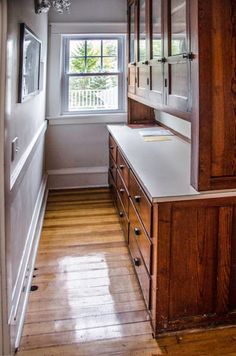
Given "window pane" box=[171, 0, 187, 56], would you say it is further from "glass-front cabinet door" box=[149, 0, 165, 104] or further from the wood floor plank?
the wood floor plank

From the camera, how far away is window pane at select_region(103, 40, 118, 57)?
425 centimetres

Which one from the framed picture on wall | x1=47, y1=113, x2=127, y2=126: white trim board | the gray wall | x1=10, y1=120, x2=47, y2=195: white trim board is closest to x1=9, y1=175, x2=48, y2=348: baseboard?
the gray wall

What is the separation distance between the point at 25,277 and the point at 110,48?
3000 millimetres

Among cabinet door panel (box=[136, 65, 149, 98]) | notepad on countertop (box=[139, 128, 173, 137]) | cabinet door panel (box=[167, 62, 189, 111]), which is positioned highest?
cabinet door panel (box=[136, 65, 149, 98])

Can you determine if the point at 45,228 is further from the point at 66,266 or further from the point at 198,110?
the point at 198,110

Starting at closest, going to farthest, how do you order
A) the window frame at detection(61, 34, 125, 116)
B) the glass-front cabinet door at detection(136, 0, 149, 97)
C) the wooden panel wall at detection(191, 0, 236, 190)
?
the wooden panel wall at detection(191, 0, 236, 190), the glass-front cabinet door at detection(136, 0, 149, 97), the window frame at detection(61, 34, 125, 116)

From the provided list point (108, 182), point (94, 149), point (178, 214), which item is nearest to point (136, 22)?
point (94, 149)

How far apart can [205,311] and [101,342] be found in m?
0.57

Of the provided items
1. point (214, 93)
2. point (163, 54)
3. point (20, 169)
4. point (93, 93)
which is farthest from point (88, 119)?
point (214, 93)

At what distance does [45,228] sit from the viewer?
328 centimetres

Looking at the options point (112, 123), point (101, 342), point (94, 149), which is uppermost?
point (112, 123)

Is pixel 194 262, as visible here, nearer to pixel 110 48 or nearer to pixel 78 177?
pixel 78 177

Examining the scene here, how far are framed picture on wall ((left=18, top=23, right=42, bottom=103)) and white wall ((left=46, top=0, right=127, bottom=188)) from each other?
1.36 meters

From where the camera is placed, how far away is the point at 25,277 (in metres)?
2.25
